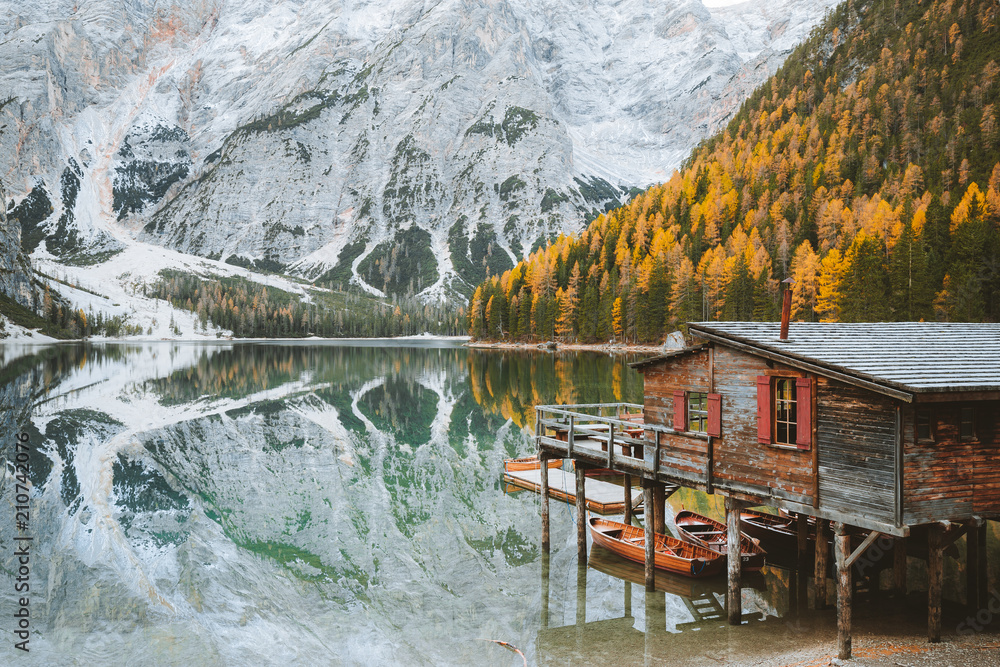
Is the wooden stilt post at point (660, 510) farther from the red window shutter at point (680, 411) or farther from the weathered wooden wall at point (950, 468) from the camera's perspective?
the weathered wooden wall at point (950, 468)

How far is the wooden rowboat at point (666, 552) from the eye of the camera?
20.8 meters

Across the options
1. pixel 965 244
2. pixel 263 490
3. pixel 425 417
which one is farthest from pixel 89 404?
pixel 965 244

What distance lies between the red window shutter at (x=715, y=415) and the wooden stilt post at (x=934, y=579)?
5.48 metres

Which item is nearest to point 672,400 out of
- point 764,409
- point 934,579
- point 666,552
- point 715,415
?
point 715,415

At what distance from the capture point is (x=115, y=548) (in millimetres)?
25531

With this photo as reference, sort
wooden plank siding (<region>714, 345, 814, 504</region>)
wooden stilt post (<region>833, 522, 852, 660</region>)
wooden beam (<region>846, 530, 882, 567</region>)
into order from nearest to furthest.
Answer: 1. wooden beam (<region>846, 530, 882, 567</region>)
2. wooden stilt post (<region>833, 522, 852, 660</region>)
3. wooden plank siding (<region>714, 345, 814, 504</region>)

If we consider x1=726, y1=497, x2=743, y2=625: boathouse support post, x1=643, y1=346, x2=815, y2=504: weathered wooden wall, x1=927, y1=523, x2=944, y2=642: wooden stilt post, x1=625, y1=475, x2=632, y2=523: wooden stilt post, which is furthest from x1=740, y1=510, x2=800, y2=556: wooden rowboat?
x1=927, y1=523, x2=944, y2=642: wooden stilt post

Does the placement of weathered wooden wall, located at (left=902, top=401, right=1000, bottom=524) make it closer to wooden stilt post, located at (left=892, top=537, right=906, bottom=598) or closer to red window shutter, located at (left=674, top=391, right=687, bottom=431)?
wooden stilt post, located at (left=892, top=537, right=906, bottom=598)

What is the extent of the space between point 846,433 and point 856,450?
45 centimetres

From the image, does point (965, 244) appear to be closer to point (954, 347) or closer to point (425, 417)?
point (425, 417)

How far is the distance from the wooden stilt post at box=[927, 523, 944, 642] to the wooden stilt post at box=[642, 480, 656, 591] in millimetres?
7436

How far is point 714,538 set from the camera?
74.4 feet

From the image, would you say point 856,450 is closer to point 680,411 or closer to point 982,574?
point 680,411

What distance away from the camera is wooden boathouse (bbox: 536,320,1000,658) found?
1434 cm
